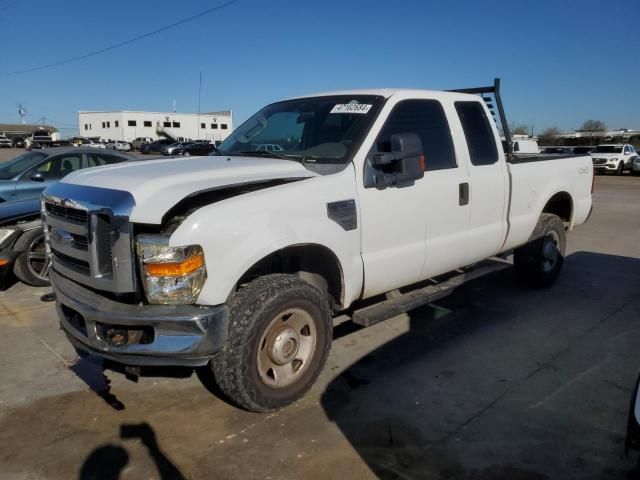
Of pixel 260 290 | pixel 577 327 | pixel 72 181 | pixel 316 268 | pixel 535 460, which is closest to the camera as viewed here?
pixel 535 460

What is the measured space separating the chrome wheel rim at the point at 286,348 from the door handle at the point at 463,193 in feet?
6.04

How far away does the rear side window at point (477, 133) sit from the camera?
15.4 ft

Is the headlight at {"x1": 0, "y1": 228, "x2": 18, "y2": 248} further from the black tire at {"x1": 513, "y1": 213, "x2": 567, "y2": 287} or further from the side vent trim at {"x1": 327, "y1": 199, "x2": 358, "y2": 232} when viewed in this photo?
the black tire at {"x1": 513, "y1": 213, "x2": 567, "y2": 287}

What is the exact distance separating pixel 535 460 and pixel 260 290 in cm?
181

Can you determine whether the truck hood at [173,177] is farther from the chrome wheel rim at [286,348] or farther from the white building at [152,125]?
the white building at [152,125]

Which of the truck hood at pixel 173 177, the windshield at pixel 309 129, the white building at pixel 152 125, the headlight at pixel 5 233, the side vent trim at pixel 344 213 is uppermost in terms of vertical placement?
the white building at pixel 152 125

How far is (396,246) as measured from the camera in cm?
396

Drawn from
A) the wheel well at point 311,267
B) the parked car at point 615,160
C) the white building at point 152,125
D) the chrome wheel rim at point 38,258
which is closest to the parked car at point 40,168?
the chrome wheel rim at point 38,258

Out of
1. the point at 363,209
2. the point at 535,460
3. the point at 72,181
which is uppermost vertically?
the point at 72,181

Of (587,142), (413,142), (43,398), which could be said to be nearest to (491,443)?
(413,142)

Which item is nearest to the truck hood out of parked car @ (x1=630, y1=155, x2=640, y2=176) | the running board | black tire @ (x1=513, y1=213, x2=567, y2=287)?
the running board

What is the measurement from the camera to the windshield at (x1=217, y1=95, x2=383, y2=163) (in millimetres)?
3893

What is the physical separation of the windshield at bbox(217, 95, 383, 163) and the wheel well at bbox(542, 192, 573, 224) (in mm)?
3054

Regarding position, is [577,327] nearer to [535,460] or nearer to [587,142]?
[535,460]
